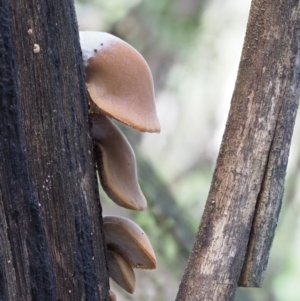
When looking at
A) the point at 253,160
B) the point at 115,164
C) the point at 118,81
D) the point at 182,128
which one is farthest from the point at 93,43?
the point at 182,128

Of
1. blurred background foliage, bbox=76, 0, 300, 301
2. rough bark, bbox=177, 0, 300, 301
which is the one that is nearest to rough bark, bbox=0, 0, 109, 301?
rough bark, bbox=177, 0, 300, 301

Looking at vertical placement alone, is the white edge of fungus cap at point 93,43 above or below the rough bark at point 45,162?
above

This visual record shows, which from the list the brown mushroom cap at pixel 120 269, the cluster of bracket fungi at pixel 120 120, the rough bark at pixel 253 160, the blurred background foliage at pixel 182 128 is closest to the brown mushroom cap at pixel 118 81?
the cluster of bracket fungi at pixel 120 120

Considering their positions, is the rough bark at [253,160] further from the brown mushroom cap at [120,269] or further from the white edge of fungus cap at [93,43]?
the white edge of fungus cap at [93,43]

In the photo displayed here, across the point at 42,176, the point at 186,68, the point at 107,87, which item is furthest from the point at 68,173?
the point at 186,68

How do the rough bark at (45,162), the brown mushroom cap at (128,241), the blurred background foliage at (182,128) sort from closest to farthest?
the rough bark at (45,162), the brown mushroom cap at (128,241), the blurred background foliage at (182,128)

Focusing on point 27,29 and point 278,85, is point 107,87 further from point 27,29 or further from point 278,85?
point 278,85

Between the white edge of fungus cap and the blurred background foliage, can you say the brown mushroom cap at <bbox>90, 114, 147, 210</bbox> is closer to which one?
the white edge of fungus cap
